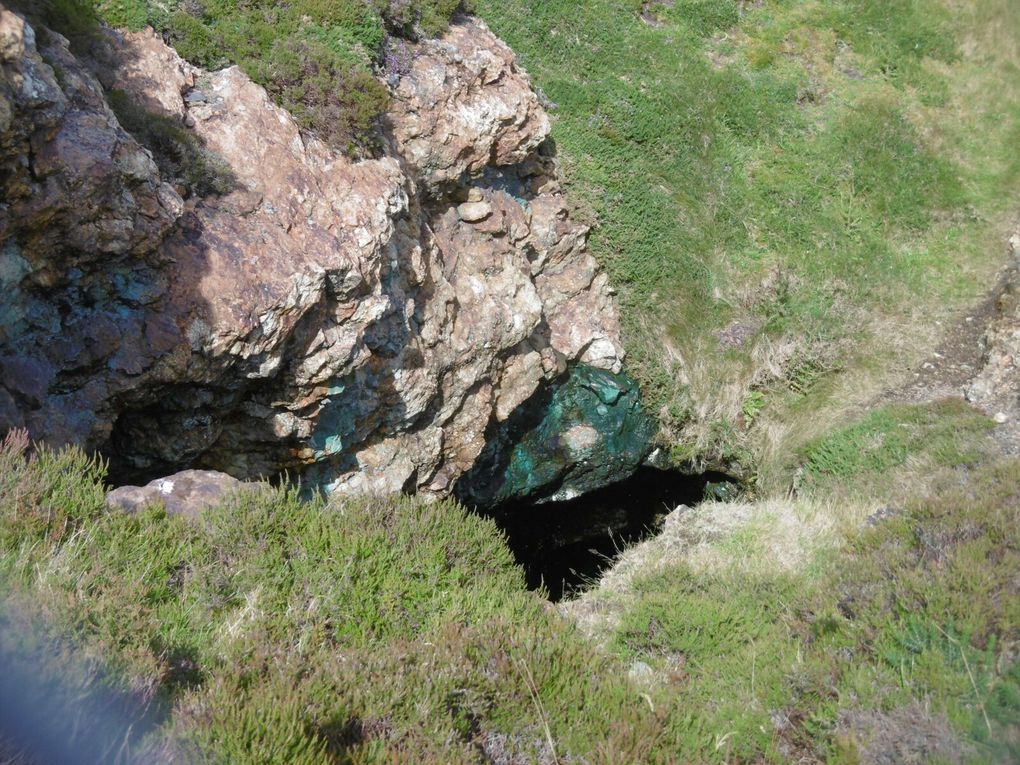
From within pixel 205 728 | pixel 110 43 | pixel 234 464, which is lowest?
pixel 234 464

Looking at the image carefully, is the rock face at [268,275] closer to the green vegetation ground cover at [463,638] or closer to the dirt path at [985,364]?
the green vegetation ground cover at [463,638]

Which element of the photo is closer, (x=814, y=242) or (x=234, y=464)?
(x=234, y=464)

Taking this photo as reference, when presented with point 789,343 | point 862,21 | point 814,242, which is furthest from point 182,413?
point 862,21

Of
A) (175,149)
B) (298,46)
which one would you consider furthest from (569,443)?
(175,149)

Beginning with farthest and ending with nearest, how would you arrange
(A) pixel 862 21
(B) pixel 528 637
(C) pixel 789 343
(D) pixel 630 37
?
(A) pixel 862 21 → (D) pixel 630 37 → (C) pixel 789 343 → (B) pixel 528 637

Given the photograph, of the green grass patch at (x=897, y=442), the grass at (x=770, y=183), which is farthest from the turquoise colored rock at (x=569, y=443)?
the green grass patch at (x=897, y=442)

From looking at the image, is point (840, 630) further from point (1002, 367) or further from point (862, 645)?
point (1002, 367)

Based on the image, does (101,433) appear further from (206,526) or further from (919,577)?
(919,577)
